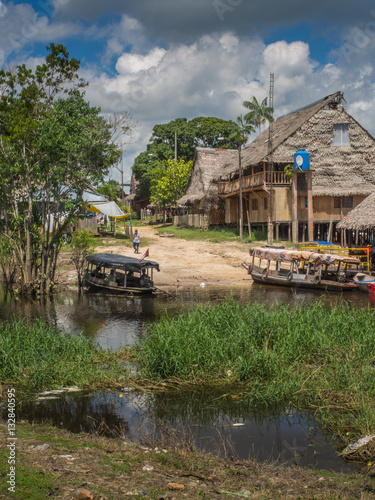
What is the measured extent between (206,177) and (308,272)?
22.8 m

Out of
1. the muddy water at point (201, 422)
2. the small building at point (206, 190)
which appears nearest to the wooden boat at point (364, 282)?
the muddy water at point (201, 422)

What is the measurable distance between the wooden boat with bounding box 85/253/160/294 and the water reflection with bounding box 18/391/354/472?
40.2 ft

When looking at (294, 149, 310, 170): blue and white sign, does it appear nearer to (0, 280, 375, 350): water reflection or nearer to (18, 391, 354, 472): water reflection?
(0, 280, 375, 350): water reflection

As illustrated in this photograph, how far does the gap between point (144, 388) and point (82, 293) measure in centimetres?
1417

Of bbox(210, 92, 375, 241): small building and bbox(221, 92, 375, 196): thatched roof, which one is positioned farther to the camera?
bbox(221, 92, 375, 196): thatched roof

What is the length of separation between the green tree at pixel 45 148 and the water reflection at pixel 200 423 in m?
11.9

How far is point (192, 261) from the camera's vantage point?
2912 centimetres

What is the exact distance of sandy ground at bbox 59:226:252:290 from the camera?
25.0m

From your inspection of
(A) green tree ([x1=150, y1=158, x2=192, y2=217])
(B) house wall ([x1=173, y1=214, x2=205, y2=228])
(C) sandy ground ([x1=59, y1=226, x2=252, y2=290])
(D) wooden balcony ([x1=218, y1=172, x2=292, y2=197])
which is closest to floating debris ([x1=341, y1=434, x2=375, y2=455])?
(C) sandy ground ([x1=59, y1=226, x2=252, y2=290])

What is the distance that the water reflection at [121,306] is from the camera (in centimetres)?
1508

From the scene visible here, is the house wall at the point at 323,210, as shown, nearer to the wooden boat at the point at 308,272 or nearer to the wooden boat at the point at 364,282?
the wooden boat at the point at 308,272

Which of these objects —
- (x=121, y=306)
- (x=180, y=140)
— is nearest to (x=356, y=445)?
(x=121, y=306)

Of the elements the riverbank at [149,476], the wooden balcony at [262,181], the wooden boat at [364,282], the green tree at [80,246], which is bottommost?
the riverbank at [149,476]

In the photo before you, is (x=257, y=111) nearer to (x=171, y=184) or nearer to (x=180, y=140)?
(x=171, y=184)
